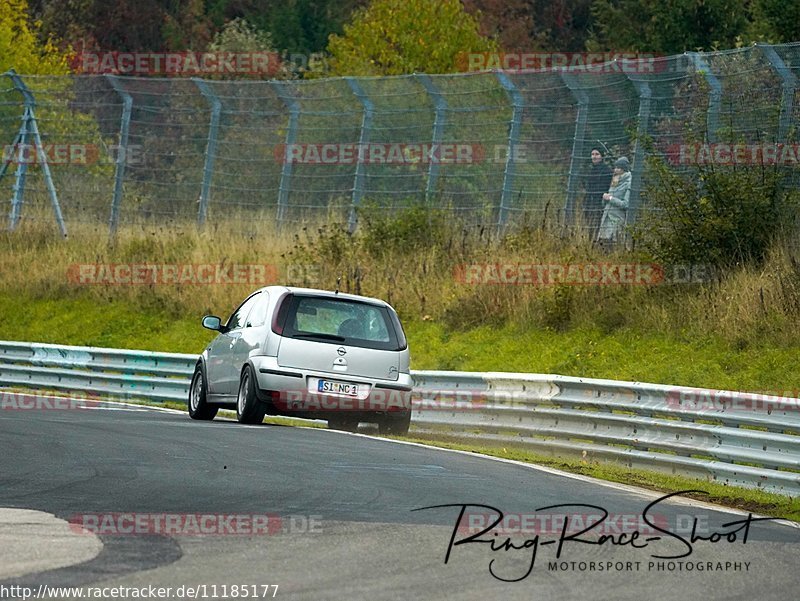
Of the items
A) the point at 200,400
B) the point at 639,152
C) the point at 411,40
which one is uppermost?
the point at 411,40

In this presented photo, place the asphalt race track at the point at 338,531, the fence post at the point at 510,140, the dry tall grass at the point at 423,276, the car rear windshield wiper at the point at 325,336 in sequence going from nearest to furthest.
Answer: the asphalt race track at the point at 338,531
the car rear windshield wiper at the point at 325,336
the dry tall grass at the point at 423,276
the fence post at the point at 510,140

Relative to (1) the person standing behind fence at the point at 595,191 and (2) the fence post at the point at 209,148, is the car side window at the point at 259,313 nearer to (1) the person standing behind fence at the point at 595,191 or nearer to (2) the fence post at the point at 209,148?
(1) the person standing behind fence at the point at 595,191

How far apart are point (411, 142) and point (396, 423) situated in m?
11.7

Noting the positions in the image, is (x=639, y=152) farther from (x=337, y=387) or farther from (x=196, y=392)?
(x=337, y=387)

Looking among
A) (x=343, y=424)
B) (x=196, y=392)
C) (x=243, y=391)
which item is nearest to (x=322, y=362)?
(x=243, y=391)

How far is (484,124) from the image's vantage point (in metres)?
26.5

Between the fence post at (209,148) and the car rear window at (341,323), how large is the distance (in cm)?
1436

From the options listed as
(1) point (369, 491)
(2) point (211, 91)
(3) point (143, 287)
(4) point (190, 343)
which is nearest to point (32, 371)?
(4) point (190, 343)

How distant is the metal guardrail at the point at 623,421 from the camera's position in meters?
12.6

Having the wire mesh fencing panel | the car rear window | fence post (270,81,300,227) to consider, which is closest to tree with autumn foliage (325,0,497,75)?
the wire mesh fencing panel

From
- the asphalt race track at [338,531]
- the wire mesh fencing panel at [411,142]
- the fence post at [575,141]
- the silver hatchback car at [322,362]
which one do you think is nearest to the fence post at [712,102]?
the wire mesh fencing panel at [411,142]

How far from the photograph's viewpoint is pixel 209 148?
3155cm

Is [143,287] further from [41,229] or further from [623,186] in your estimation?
[623,186]

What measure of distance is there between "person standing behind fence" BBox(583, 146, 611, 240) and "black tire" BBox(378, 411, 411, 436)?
7698mm
